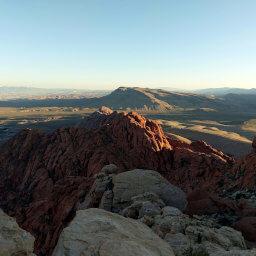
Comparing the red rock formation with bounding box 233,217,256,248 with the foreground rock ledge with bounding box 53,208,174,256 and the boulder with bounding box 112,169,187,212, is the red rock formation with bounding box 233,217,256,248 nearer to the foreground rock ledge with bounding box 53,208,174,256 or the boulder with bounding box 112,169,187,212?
the boulder with bounding box 112,169,187,212

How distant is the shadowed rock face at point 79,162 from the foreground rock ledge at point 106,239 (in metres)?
18.1

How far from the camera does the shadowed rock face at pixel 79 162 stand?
31698 mm

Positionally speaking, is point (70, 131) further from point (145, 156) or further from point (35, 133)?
point (145, 156)

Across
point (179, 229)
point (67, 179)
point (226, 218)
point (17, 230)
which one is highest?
point (17, 230)

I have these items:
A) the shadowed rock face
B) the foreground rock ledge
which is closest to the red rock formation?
the foreground rock ledge

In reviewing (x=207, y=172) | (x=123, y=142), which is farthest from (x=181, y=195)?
(x=123, y=142)

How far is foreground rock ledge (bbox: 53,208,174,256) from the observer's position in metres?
7.45

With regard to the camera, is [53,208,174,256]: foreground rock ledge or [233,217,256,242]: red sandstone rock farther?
[233,217,256,242]: red sandstone rock

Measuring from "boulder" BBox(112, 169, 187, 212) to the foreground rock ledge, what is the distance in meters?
9.20

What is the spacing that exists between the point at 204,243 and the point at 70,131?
47.7 meters

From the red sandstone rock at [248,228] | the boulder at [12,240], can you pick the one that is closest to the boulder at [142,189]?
the red sandstone rock at [248,228]

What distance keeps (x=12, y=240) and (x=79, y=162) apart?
38.1m

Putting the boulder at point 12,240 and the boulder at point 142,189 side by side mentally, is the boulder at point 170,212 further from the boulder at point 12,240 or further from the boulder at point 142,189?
the boulder at point 12,240

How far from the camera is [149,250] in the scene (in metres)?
7.98
